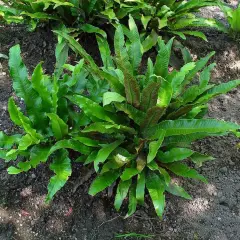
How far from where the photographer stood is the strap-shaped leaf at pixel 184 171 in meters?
3.30

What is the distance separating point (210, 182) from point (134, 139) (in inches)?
38.8

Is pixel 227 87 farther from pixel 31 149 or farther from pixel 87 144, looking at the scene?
pixel 31 149

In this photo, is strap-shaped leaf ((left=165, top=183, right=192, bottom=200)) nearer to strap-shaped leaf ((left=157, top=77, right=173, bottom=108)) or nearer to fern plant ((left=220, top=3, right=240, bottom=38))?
strap-shaped leaf ((left=157, top=77, right=173, bottom=108))

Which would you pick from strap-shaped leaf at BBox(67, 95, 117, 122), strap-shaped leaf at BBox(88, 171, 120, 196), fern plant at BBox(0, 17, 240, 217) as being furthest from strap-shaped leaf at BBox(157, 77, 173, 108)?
strap-shaped leaf at BBox(88, 171, 120, 196)

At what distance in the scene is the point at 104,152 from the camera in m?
3.22

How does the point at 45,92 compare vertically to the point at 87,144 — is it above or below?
above

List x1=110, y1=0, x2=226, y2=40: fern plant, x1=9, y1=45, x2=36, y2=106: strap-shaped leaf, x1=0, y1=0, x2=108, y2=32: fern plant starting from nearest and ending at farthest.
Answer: x1=9, y1=45, x2=36, y2=106: strap-shaped leaf, x1=0, y1=0, x2=108, y2=32: fern plant, x1=110, y1=0, x2=226, y2=40: fern plant

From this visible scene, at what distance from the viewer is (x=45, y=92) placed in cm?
339

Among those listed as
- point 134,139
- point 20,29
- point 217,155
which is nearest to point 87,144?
point 134,139

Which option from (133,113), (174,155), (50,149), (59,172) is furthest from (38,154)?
(174,155)

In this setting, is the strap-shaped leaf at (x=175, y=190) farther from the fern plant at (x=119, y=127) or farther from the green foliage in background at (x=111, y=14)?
the green foliage in background at (x=111, y=14)

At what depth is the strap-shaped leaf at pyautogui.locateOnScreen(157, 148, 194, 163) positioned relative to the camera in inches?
127

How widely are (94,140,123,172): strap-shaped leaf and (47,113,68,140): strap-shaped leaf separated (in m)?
0.39

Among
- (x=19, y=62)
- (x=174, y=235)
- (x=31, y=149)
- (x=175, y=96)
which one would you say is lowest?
(x=174, y=235)
